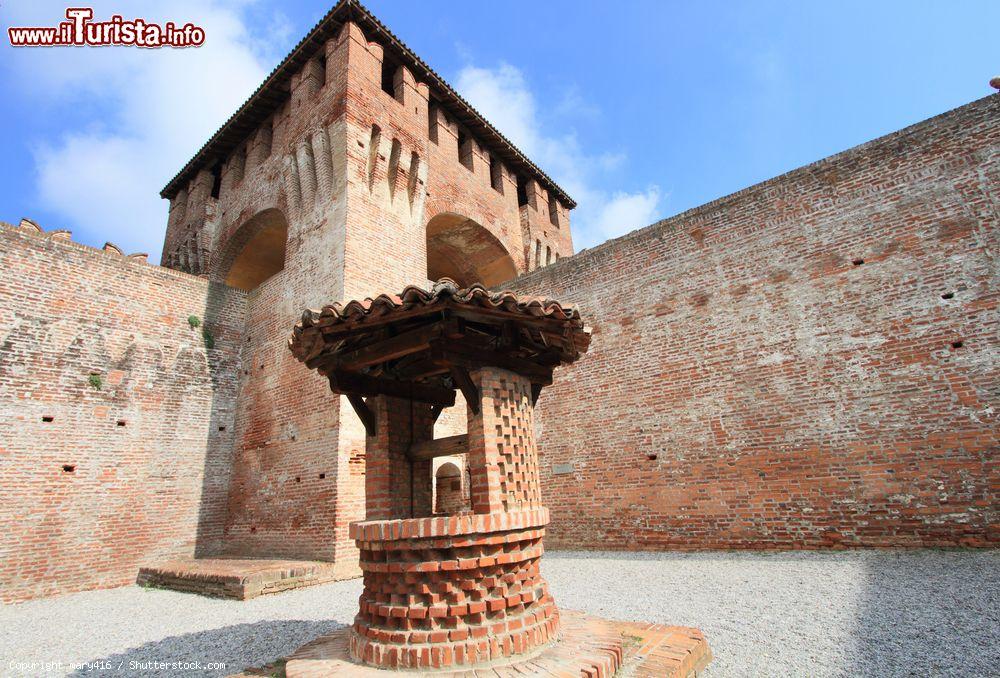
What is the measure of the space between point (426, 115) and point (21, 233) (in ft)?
30.5

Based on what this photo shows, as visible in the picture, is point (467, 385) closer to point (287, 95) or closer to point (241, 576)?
point (241, 576)

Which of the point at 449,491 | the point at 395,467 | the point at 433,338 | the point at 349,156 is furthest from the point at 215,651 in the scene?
the point at 349,156

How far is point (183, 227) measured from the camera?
16.2 meters

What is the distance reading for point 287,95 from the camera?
14414 mm

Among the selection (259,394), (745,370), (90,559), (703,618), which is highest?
(259,394)

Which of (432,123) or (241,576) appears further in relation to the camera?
(432,123)

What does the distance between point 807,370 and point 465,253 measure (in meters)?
10.6

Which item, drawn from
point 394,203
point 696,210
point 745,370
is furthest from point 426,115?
point 745,370

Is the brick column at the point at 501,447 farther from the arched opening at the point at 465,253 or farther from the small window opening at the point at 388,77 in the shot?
the small window opening at the point at 388,77

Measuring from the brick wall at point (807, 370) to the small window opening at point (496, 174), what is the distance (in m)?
7.78

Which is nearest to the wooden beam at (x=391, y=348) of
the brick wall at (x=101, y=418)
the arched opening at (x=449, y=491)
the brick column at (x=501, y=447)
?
the brick column at (x=501, y=447)

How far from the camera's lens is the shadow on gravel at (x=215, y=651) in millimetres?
4470

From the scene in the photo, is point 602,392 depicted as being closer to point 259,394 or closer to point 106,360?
point 259,394

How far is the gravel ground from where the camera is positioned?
380cm
